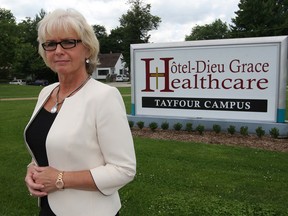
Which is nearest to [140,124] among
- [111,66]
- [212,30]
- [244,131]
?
[244,131]

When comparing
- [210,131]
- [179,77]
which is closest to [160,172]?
[210,131]

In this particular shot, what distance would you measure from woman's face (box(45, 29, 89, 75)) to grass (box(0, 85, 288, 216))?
3.01 m

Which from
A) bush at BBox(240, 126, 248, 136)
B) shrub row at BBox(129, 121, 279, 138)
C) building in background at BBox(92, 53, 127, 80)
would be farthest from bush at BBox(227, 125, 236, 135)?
building in background at BBox(92, 53, 127, 80)

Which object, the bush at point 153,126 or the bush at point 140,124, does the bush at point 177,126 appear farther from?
the bush at point 140,124

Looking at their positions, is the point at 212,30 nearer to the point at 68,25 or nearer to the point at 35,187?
the point at 68,25

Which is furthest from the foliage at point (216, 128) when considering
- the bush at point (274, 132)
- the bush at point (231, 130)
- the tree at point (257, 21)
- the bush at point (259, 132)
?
the tree at point (257, 21)

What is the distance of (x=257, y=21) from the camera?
4900cm

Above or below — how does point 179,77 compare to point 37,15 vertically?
below

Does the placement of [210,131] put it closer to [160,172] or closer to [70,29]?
[160,172]

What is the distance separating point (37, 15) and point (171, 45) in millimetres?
73021

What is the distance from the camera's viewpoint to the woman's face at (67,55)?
188 centimetres

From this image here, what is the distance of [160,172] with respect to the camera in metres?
6.09

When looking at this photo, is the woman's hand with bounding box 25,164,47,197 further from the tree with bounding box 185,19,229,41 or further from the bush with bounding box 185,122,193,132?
the tree with bounding box 185,19,229,41

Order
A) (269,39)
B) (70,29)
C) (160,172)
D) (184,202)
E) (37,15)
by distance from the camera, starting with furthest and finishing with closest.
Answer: (37,15) < (269,39) < (160,172) < (184,202) < (70,29)
